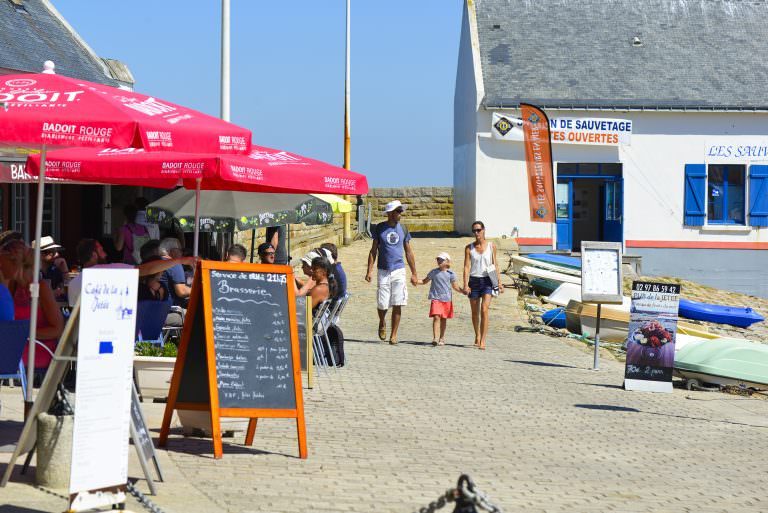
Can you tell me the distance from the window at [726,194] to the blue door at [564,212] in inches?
153

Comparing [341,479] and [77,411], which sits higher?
[77,411]

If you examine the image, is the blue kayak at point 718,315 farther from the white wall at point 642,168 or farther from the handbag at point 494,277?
the handbag at point 494,277

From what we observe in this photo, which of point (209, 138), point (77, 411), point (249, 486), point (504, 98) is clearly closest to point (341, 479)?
point (249, 486)

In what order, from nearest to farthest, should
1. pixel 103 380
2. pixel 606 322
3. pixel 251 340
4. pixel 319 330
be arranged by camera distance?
pixel 103 380
pixel 251 340
pixel 319 330
pixel 606 322

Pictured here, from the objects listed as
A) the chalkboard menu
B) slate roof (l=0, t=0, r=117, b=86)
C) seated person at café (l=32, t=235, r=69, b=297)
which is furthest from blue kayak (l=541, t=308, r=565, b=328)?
the chalkboard menu

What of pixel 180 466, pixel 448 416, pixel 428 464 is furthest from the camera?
pixel 448 416

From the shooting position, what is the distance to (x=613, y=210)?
104 ft

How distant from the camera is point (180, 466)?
7.39 meters

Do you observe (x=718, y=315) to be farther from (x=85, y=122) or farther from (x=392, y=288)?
(x=85, y=122)

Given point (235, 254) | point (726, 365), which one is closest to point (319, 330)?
point (235, 254)

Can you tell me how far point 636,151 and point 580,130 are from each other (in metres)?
1.67

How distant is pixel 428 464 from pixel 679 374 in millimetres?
6829

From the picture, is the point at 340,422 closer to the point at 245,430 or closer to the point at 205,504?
the point at 245,430

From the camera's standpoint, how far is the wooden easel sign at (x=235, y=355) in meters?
7.69
